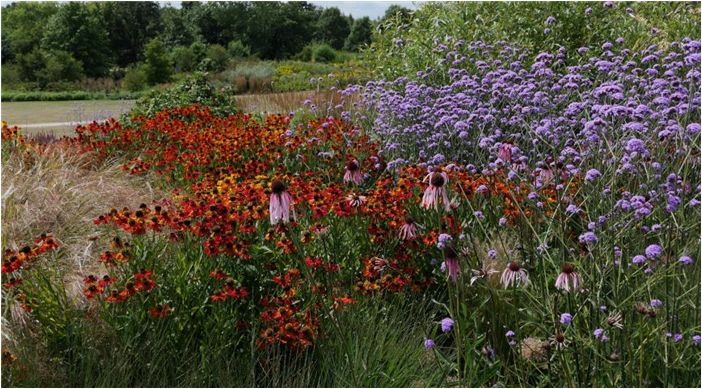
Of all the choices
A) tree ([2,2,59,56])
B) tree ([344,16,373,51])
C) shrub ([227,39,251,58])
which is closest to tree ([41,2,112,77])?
tree ([2,2,59,56])

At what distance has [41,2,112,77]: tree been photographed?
3015cm

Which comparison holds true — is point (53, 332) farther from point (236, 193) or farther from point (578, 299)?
point (578, 299)

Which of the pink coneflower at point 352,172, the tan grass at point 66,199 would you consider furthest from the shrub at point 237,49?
the pink coneflower at point 352,172

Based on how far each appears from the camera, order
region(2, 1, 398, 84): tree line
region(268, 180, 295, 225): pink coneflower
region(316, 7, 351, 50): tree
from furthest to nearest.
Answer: region(316, 7, 351, 50): tree, region(2, 1, 398, 84): tree line, region(268, 180, 295, 225): pink coneflower

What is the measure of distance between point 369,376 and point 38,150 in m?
4.55

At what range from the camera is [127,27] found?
119 ft

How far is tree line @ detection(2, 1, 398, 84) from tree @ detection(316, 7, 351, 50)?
2592mm

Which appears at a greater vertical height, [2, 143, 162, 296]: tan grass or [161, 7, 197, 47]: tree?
[161, 7, 197, 47]: tree

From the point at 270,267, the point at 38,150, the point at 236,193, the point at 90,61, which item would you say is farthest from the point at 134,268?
the point at 90,61

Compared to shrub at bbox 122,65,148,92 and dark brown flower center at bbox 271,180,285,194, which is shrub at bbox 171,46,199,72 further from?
dark brown flower center at bbox 271,180,285,194

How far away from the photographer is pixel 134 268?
119 inches

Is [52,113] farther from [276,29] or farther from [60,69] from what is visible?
[276,29]

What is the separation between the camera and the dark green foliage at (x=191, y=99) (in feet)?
31.9

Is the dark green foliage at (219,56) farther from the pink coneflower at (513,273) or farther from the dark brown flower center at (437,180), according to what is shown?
the dark brown flower center at (437,180)
